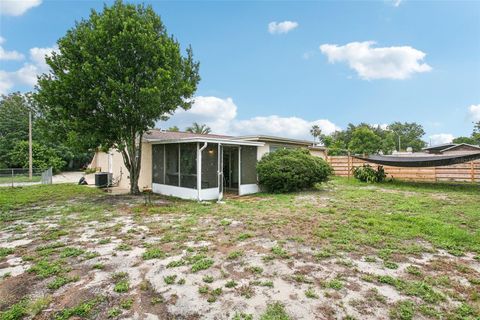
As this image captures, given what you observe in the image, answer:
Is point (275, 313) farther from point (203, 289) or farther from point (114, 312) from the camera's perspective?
point (114, 312)

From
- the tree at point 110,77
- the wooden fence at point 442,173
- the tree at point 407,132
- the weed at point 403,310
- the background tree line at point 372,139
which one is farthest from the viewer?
the tree at point 407,132

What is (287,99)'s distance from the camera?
19156 millimetres

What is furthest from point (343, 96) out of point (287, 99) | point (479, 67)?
point (479, 67)

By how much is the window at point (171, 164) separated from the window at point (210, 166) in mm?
1375

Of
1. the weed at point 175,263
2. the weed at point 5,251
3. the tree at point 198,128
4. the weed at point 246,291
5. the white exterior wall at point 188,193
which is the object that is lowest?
the weed at point 246,291

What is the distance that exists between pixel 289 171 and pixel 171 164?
4.84 m

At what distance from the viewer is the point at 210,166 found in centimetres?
941

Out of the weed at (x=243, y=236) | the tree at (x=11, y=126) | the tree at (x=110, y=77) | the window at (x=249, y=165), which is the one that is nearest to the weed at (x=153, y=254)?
the weed at (x=243, y=236)

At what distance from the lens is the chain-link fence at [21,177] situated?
45.1 feet

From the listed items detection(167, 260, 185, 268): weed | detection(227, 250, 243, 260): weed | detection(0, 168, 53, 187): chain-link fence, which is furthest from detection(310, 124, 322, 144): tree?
detection(167, 260, 185, 268): weed

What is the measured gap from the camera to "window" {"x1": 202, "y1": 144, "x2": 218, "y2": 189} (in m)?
9.21

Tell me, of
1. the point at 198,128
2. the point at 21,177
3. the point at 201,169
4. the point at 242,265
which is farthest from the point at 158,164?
the point at 198,128

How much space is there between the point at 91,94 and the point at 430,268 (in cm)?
963

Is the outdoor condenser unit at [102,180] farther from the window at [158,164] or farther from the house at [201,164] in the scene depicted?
the window at [158,164]
